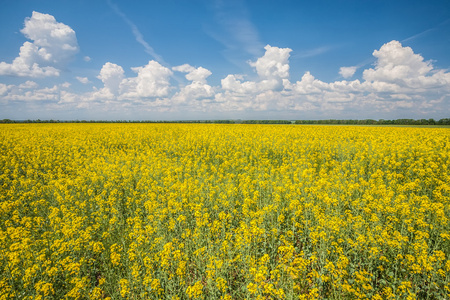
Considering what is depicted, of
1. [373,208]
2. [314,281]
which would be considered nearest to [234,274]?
[314,281]

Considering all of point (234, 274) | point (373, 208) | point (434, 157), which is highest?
point (434, 157)

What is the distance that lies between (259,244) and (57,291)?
166 inches

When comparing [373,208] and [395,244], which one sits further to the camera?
[373,208]

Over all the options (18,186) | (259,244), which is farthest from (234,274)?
(18,186)

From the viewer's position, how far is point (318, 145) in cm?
1405

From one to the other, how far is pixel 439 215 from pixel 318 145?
9509 millimetres

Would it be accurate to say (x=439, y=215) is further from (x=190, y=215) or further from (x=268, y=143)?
(x=268, y=143)

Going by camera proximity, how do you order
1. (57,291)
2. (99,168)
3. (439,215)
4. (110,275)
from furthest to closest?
(99,168) → (439,215) → (110,275) → (57,291)

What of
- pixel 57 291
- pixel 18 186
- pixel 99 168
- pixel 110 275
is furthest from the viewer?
pixel 99 168

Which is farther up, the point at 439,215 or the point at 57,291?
the point at 439,215

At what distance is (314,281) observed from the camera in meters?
3.76

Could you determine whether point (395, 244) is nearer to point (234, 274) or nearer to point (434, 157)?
point (234, 274)

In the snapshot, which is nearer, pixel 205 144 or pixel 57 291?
pixel 57 291

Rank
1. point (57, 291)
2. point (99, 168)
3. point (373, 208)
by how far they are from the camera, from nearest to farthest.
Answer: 1. point (57, 291)
2. point (373, 208)
3. point (99, 168)
